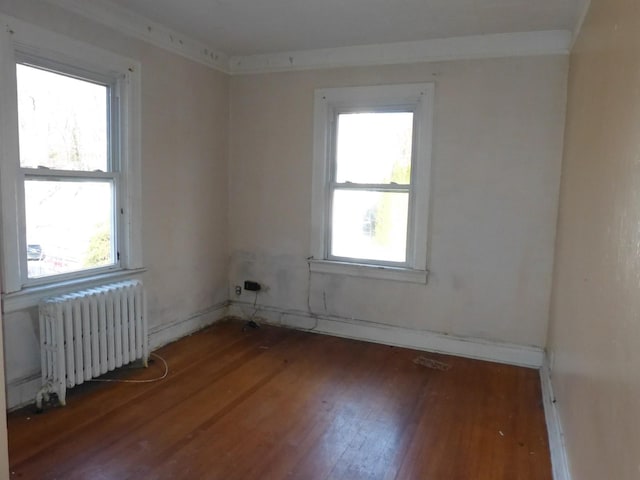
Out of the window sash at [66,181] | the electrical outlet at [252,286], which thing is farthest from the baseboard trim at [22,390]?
the electrical outlet at [252,286]

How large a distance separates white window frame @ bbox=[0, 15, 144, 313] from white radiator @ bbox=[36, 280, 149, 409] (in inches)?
6.5

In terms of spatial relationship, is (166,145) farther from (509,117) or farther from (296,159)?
(509,117)

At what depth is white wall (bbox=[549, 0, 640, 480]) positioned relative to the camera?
1271 mm

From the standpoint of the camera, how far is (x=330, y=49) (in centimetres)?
402

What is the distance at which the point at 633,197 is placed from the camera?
1.29 meters

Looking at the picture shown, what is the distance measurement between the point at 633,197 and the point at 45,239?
309cm

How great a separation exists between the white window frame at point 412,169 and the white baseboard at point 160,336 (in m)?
1.10

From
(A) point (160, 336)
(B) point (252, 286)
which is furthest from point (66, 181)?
(B) point (252, 286)

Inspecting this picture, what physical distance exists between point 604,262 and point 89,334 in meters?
2.88

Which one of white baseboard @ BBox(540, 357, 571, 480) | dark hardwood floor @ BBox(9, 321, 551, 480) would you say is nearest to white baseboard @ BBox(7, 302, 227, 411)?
dark hardwood floor @ BBox(9, 321, 551, 480)

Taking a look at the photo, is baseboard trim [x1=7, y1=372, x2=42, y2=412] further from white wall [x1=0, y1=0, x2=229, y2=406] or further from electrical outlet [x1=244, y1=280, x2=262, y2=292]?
electrical outlet [x1=244, y1=280, x2=262, y2=292]

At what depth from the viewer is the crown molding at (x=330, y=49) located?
10.6ft

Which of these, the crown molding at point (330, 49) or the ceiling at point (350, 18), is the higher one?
the ceiling at point (350, 18)

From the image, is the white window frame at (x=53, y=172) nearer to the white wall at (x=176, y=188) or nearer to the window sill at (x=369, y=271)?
the white wall at (x=176, y=188)
